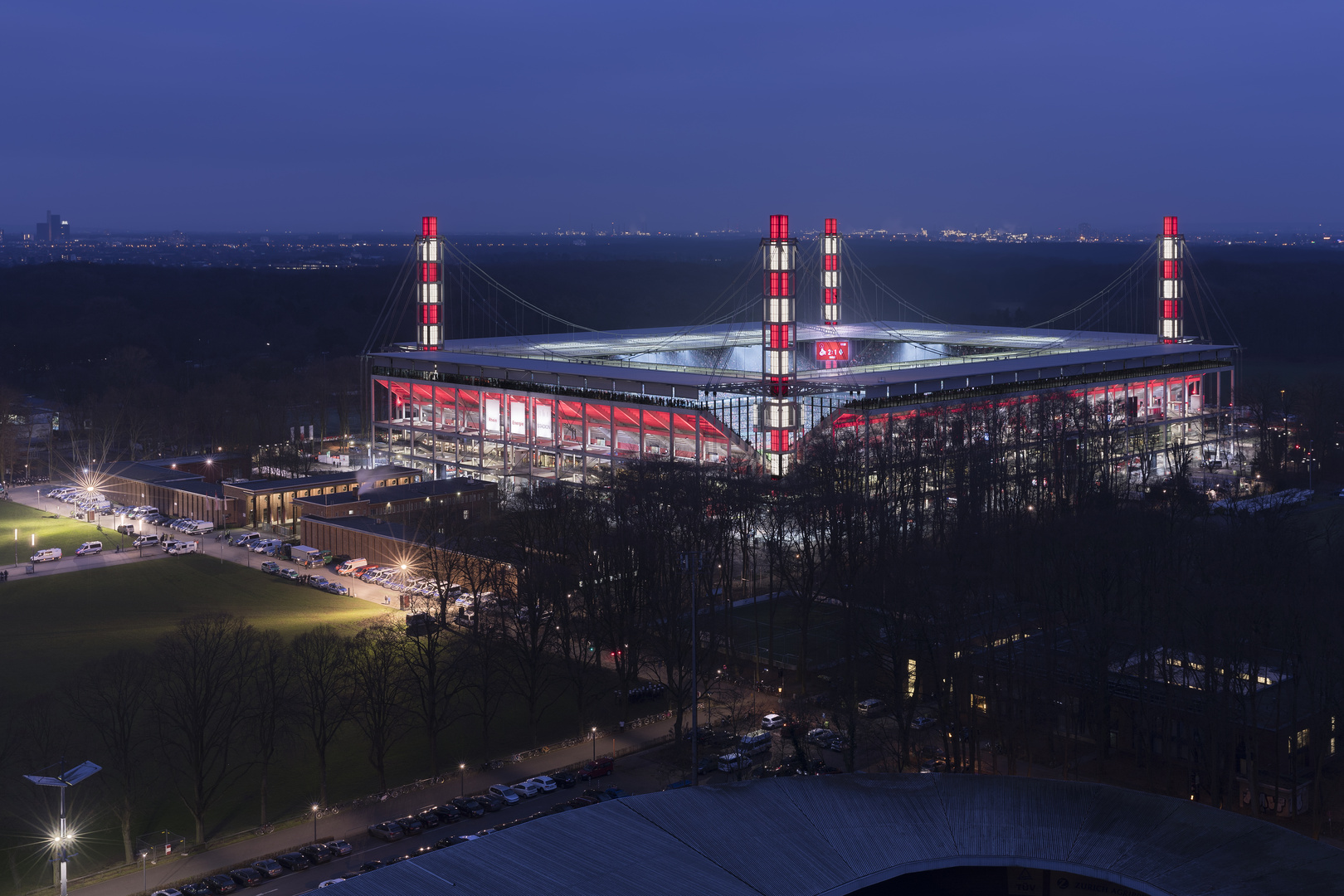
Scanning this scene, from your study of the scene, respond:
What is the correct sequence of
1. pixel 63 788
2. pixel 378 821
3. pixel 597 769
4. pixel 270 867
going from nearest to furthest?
pixel 63 788
pixel 270 867
pixel 378 821
pixel 597 769

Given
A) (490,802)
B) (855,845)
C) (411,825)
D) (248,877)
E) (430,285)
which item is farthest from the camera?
(430,285)

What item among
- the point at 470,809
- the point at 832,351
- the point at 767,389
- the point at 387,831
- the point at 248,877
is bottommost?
the point at 248,877

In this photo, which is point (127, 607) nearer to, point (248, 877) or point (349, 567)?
point (349, 567)

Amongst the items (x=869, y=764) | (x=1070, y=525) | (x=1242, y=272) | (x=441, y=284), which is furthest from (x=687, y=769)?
(x=1242, y=272)

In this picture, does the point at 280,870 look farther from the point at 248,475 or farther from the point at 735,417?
the point at 248,475

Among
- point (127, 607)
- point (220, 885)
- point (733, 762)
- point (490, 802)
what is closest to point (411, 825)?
point (490, 802)

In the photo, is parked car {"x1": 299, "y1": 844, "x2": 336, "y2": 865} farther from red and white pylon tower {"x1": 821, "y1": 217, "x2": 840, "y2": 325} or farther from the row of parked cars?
red and white pylon tower {"x1": 821, "y1": 217, "x2": 840, "y2": 325}

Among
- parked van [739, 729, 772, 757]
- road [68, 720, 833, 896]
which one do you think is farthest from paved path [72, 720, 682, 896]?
parked van [739, 729, 772, 757]
